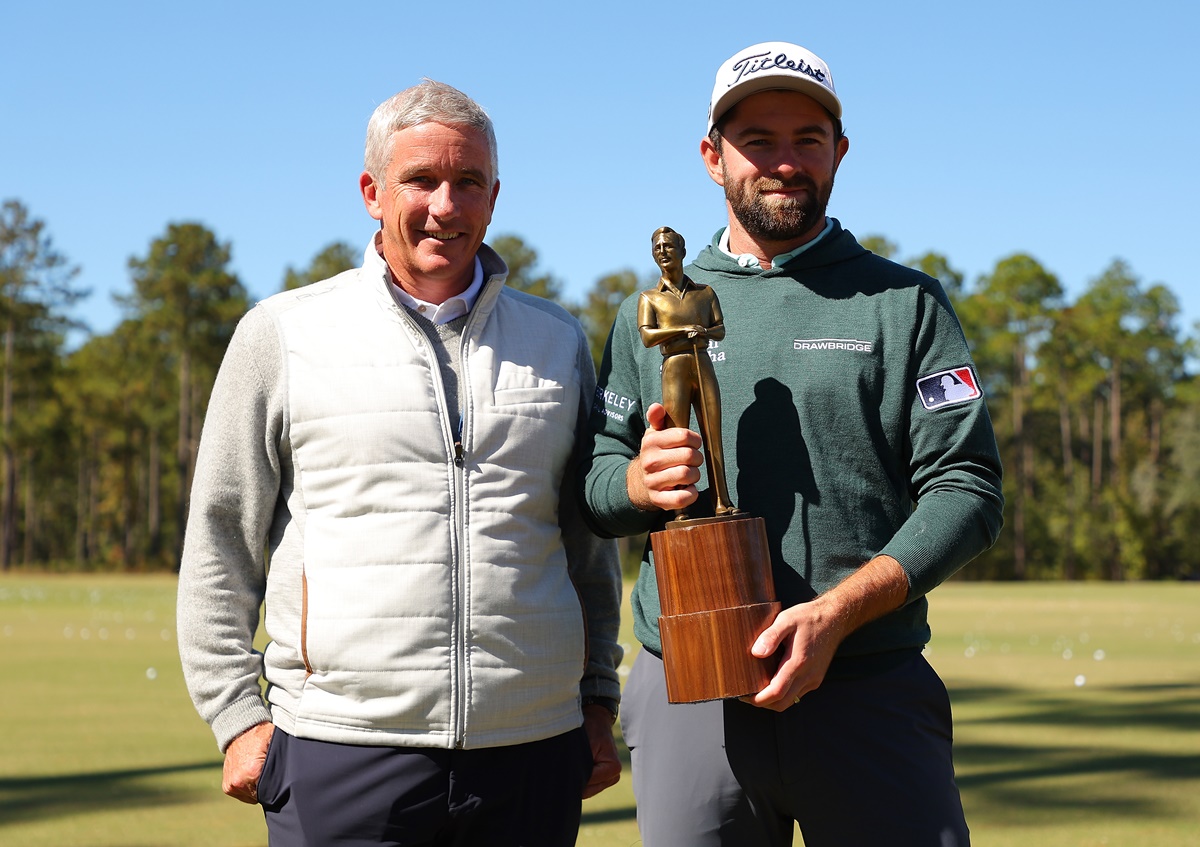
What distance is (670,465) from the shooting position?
3.26 meters

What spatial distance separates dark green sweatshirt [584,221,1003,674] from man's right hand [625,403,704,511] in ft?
0.58

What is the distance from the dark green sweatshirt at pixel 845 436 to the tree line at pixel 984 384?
192 ft

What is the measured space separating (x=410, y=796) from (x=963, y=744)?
27.0 ft

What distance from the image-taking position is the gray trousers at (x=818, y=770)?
3.48m

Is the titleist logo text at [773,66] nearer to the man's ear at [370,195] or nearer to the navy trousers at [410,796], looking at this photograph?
the man's ear at [370,195]

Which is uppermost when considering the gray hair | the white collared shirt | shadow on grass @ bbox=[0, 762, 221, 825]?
the gray hair

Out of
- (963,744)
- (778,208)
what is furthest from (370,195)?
(963,744)

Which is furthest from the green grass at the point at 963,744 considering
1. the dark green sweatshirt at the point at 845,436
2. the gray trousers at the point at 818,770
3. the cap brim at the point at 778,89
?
the cap brim at the point at 778,89

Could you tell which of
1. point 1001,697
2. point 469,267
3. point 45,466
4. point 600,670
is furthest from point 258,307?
point 45,466

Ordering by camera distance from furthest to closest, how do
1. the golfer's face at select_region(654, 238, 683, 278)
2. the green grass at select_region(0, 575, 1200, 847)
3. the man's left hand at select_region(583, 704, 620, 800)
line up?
1. the green grass at select_region(0, 575, 1200, 847)
2. the man's left hand at select_region(583, 704, 620, 800)
3. the golfer's face at select_region(654, 238, 683, 278)

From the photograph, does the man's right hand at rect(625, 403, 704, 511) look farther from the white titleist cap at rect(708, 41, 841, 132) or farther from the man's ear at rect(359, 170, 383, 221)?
the man's ear at rect(359, 170, 383, 221)

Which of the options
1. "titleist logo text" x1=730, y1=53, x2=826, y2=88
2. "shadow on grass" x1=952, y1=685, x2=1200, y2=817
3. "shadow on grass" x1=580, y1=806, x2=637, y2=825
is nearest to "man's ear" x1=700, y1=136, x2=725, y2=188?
"titleist logo text" x1=730, y1=53, x2=826, y2=88

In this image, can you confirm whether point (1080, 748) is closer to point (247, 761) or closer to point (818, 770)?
point (818, 770)

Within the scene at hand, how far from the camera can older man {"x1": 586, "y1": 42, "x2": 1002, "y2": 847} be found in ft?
11.4
